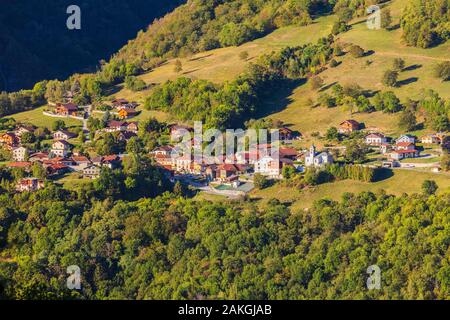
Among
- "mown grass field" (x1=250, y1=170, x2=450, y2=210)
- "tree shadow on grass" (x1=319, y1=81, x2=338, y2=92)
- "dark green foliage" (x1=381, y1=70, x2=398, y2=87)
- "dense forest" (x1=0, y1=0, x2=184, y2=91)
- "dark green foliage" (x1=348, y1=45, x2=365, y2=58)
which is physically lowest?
"mown grass field" (x1=250, y1=170, x2=450, y2=210)

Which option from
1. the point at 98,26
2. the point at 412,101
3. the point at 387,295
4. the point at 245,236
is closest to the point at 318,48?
the point at 412,101

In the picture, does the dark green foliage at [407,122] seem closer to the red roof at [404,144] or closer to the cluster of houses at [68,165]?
the red roof at [404,144]

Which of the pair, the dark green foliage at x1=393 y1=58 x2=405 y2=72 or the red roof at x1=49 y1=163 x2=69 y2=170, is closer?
the red roof at x1=49 y1=163 x2=69 y2=170

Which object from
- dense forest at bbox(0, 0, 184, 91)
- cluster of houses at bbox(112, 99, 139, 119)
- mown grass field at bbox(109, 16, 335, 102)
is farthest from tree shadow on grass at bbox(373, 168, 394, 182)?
dense forest at bbox(0, 0, 184, 91)

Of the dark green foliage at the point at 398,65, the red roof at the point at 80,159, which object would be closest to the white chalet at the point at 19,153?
the red roof at the point at 80,159

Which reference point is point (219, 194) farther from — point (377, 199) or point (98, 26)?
point (98, 26)

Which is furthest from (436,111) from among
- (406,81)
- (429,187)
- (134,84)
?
(134,84)

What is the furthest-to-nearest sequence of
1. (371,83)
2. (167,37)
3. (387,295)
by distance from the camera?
(167,37), (371,83), (387,295)

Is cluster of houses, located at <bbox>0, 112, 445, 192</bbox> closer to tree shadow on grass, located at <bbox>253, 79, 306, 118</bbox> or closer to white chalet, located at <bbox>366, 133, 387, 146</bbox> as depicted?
white chalet, located at <bbox>366, 133, 387, 146</bbox>
